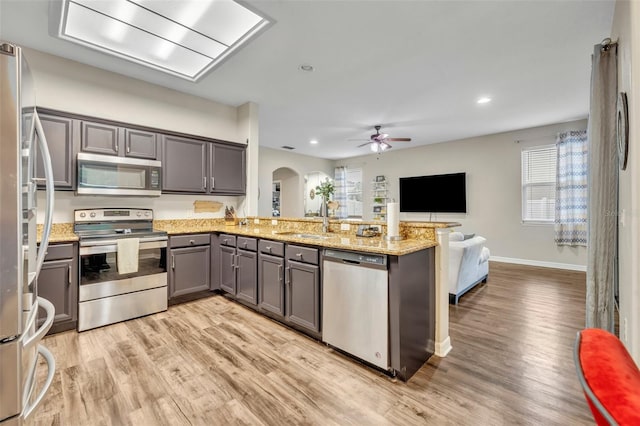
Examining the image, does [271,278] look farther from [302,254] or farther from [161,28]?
[161,28]

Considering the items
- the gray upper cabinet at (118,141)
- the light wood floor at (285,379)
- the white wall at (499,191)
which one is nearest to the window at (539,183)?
the white wall at (499,191)

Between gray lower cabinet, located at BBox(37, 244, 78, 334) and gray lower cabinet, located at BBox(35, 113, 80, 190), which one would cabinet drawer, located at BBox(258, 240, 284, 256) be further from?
gray lower cabinet, located at BBox(35, 113, 80, 190)

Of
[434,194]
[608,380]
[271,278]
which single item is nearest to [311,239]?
[271,278]

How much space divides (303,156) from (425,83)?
522 cm

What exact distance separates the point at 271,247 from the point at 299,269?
1.49 feet

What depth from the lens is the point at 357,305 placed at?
214cm

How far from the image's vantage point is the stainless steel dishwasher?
2.00 metres

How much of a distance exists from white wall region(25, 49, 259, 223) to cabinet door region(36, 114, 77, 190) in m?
0.28

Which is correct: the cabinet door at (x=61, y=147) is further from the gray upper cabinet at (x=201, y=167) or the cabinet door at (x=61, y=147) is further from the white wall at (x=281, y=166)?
the white wall at (x=281, y=166)

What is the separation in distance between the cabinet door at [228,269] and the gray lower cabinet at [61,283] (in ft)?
4.70

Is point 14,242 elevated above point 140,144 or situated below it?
below

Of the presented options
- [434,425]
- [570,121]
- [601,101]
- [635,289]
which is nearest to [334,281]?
[434,425]

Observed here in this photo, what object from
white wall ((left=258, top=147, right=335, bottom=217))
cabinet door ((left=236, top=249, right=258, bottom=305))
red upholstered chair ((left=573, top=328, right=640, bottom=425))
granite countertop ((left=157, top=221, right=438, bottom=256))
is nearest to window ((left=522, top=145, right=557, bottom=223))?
granite countertop ((left=157, top=221, right=438, bottom=256))

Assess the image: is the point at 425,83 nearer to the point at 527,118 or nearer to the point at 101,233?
the point at 527,118
